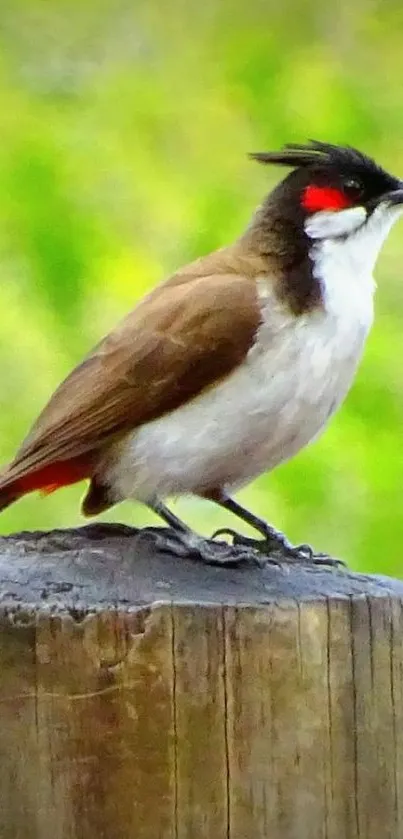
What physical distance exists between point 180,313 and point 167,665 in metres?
0.82

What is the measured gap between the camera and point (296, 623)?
1782 mm

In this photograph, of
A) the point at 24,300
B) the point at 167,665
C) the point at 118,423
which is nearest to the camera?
the point at 167,665

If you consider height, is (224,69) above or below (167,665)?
above

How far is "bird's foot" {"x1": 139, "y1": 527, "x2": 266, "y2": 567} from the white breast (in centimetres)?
13

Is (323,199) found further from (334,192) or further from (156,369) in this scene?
(156,369)

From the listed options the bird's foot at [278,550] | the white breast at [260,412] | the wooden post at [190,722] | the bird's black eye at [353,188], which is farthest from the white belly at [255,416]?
the wooden post at [190,722]

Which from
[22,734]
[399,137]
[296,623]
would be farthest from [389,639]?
[399,137]

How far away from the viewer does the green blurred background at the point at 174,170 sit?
112 inches

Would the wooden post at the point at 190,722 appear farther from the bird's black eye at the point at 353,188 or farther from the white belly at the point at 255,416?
the bird's black eye at the point at 353,188

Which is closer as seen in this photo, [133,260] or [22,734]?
[22,734]

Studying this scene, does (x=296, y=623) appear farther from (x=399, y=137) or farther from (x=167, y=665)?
(x=399, y=137)

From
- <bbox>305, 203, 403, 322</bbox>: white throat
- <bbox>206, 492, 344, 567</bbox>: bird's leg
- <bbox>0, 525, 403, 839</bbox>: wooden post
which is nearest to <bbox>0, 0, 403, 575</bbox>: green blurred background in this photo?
<bbox>206, 492, 344, 567</bbox>: bird's leg

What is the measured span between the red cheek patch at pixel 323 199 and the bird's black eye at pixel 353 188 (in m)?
0.01

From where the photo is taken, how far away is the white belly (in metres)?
2.41
